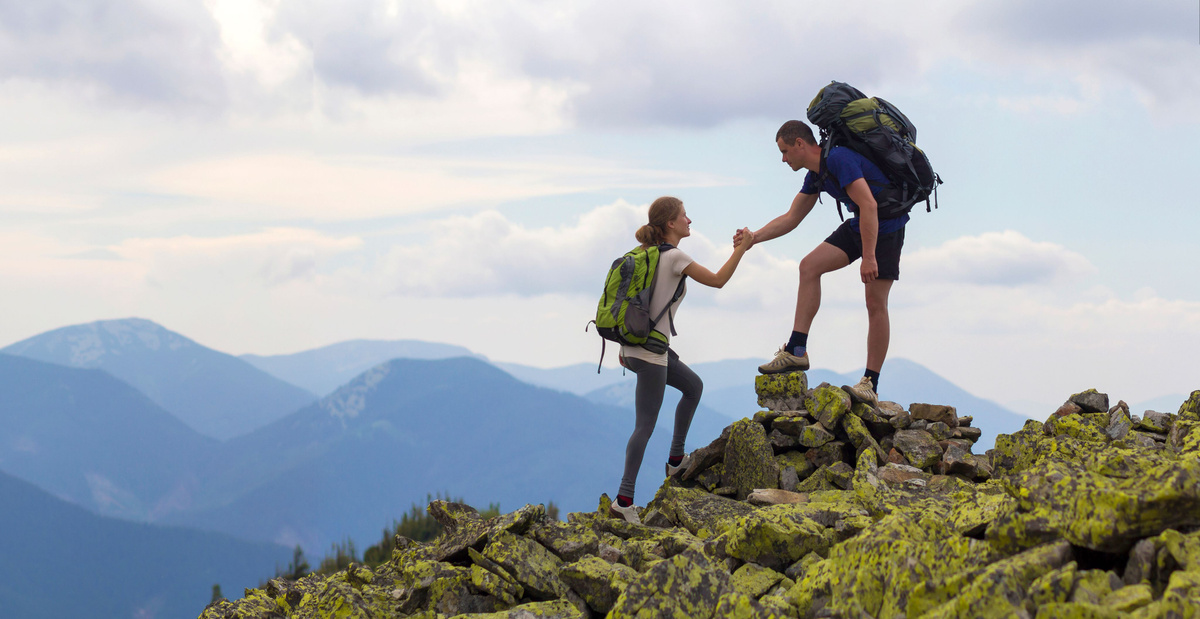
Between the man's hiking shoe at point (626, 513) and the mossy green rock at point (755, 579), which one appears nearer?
the mossy green rock at point (755, 579)

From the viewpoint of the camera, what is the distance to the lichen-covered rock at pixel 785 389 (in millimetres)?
12953

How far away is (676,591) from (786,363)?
261 inches

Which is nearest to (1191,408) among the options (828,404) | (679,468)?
(828,404)

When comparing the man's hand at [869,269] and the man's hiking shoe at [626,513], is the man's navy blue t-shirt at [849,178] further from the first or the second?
the man's hiking shoe at [626,513]

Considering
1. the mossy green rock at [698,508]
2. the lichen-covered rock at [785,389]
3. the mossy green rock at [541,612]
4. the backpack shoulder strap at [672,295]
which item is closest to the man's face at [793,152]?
the backpack shoulder strap at [672,295]

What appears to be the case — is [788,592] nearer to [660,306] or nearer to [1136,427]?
[660,306]

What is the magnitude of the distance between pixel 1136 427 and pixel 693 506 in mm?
6390

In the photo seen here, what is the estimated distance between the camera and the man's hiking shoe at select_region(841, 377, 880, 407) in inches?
498

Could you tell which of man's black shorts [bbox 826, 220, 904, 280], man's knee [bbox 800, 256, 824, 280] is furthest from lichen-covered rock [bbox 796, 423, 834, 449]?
man's black shorts [bbox 826, 220, 904, 280]

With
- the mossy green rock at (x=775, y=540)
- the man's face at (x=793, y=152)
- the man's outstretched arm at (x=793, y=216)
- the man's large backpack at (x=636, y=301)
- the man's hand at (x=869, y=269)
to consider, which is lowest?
the mossy green rock at (x=775, y=540)

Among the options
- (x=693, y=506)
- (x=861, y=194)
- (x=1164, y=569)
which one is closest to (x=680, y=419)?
(x=693, y=506)

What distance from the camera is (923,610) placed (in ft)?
18.5

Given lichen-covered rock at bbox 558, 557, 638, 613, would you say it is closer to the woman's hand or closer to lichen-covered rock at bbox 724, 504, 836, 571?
lichen-covered rock at bbox 724, 504, 836, 571

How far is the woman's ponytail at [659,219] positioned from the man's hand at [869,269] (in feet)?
9.58
